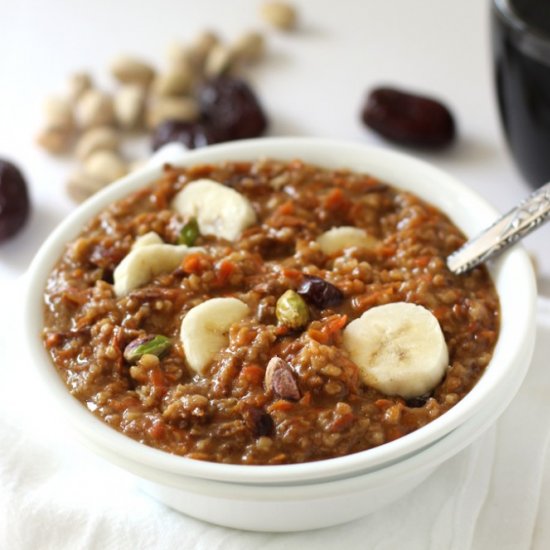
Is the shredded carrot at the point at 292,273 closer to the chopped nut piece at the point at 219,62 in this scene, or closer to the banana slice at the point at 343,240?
the banana slice at the point at 343,240

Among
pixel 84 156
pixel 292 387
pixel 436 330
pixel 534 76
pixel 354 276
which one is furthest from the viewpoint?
pixel 84 156

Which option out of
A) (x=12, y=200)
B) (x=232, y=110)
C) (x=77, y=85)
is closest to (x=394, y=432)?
(x=12, y=200)

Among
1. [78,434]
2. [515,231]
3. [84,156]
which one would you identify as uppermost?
[515,231]

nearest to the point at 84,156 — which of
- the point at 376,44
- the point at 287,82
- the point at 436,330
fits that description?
the point at 287,82

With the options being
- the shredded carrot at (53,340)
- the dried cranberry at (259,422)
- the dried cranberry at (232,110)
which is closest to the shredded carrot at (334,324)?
the dried cranberry at (259,422)

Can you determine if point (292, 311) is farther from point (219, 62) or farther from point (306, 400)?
point (219, 62)

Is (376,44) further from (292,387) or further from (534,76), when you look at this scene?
(292,387)
